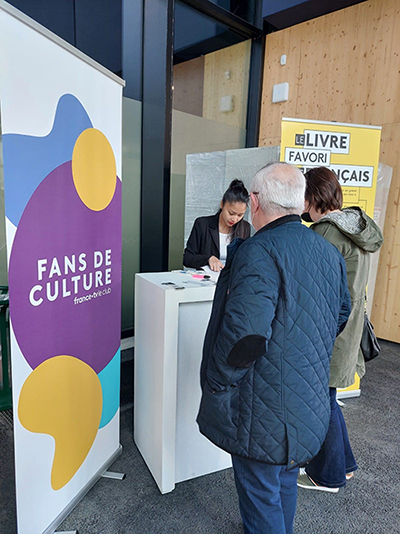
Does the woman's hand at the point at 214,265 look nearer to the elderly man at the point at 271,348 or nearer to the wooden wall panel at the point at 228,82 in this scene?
the elderly man at the point at 271,348

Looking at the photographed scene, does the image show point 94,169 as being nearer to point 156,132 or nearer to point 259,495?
point 259,495

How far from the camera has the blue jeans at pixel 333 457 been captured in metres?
1.70

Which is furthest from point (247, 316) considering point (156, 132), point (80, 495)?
point (156, 132)

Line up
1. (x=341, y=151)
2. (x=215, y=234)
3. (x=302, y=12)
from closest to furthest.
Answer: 1. (x=215, y=234)
2. (x=341, y=151)
3. (x=302, y=12)

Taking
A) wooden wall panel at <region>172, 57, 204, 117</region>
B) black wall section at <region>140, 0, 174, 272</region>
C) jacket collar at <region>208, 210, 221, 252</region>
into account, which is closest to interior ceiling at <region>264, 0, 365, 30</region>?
wooden wall panel at <region>172, 57, 204, 117</region>

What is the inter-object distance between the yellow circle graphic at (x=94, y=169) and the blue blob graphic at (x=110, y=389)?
0.76 m

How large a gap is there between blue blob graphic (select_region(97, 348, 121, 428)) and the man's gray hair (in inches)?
43.5

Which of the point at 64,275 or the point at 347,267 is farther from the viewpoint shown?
the point at 347,267

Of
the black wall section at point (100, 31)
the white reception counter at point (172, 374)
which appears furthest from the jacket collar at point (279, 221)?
the black wall section at point (100, 31)

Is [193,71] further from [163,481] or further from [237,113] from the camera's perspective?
[163,481]

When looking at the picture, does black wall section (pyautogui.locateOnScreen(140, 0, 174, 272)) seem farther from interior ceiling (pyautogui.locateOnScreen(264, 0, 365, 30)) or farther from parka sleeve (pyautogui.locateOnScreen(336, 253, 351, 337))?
parka sleeve (pyautogui.locateOnScreen(336, 253, 351, 337))

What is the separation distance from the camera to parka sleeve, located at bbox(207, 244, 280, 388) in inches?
39.4

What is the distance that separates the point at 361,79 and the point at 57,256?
12.5 ft

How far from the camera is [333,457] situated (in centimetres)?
174
